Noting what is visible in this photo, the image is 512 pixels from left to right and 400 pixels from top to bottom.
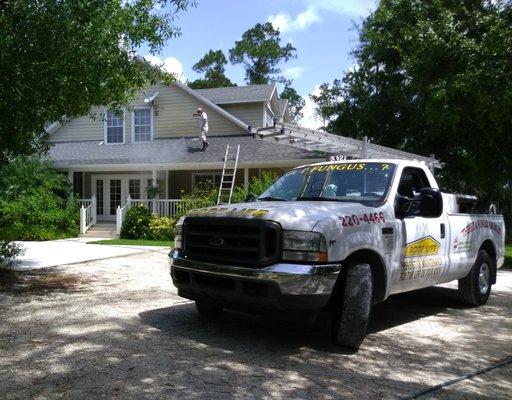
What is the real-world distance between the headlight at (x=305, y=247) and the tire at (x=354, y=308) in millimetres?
456

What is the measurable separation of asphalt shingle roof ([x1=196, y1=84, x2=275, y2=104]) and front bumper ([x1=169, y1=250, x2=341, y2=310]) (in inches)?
761

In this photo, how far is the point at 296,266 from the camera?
488 cm

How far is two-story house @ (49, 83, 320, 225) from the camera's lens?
20609 mm

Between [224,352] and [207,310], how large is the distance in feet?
4.26

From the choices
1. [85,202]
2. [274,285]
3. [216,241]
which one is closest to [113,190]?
[85,202]

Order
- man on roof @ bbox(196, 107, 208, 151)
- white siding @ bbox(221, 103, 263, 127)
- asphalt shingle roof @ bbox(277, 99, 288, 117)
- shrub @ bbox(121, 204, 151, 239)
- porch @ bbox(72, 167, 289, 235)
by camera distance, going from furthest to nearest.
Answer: asphalt shingle roof @ bbox(277, 99, 288, 117)
white siding @ bbox(221, 103, 263, 127)
man on roof @ bbox(196, 107, 208, 151)
porch @ bbox(72, 167, 289, 235)
shrub @ bbox(121, 204, 151, 239)

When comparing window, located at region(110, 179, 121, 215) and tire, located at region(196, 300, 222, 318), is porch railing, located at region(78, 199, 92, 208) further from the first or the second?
tire, located at region(196, 300, 222, 318)

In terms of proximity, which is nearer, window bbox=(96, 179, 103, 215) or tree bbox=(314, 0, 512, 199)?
tree bbox=(314, 0, 512, 199)

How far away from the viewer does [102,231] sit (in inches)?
793

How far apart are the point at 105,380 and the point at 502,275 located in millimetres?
10296

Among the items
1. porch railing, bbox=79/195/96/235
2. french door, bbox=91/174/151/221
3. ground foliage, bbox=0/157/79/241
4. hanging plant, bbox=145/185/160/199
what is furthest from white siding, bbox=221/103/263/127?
ground foliage, bbox=0/157/79/241

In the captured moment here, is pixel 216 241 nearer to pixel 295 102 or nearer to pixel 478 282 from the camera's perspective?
pixel 478 282

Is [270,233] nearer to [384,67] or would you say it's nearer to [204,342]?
[204,342]

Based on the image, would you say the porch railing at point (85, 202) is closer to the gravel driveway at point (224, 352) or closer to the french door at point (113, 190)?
the french door at point (113, 190)
